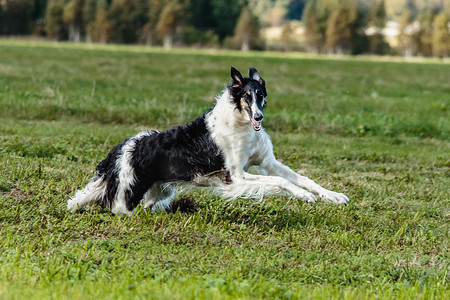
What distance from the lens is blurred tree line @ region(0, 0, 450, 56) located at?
10688cm

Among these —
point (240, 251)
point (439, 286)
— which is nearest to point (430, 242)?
point (439, 286)

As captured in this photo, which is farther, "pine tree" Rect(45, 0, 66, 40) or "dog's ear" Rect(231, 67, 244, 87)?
"pine tree" Rect(45, 0, 66, 40)

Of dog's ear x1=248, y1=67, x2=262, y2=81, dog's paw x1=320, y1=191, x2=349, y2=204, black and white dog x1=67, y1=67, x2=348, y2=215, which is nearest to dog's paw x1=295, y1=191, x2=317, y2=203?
black and white dog x1=67, y1=67, x2=348, y2=215

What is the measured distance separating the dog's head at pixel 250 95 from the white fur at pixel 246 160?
0.13m

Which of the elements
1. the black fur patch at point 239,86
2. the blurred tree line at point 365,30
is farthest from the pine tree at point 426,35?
the black fur patch at point 239,86

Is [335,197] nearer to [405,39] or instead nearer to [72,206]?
[72,206]

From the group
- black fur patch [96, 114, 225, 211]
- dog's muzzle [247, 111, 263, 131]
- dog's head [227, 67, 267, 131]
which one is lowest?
black fur patch [96, 114, 225, 211]

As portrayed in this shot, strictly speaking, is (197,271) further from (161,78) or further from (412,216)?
(161,78)

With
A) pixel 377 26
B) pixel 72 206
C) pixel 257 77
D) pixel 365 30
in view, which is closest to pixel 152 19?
pixel 365 30

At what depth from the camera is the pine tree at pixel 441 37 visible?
121 m

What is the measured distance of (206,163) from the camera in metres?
6.79

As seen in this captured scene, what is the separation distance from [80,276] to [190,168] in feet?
7.21

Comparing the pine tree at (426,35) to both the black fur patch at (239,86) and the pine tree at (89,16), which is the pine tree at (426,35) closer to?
the pine tree at (89,16)

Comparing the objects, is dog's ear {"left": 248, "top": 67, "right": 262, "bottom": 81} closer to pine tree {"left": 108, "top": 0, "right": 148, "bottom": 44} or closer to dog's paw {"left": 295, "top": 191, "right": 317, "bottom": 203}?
dog's paw {"left": 295, "top": 191, "right": 317, "bottom": 203}
